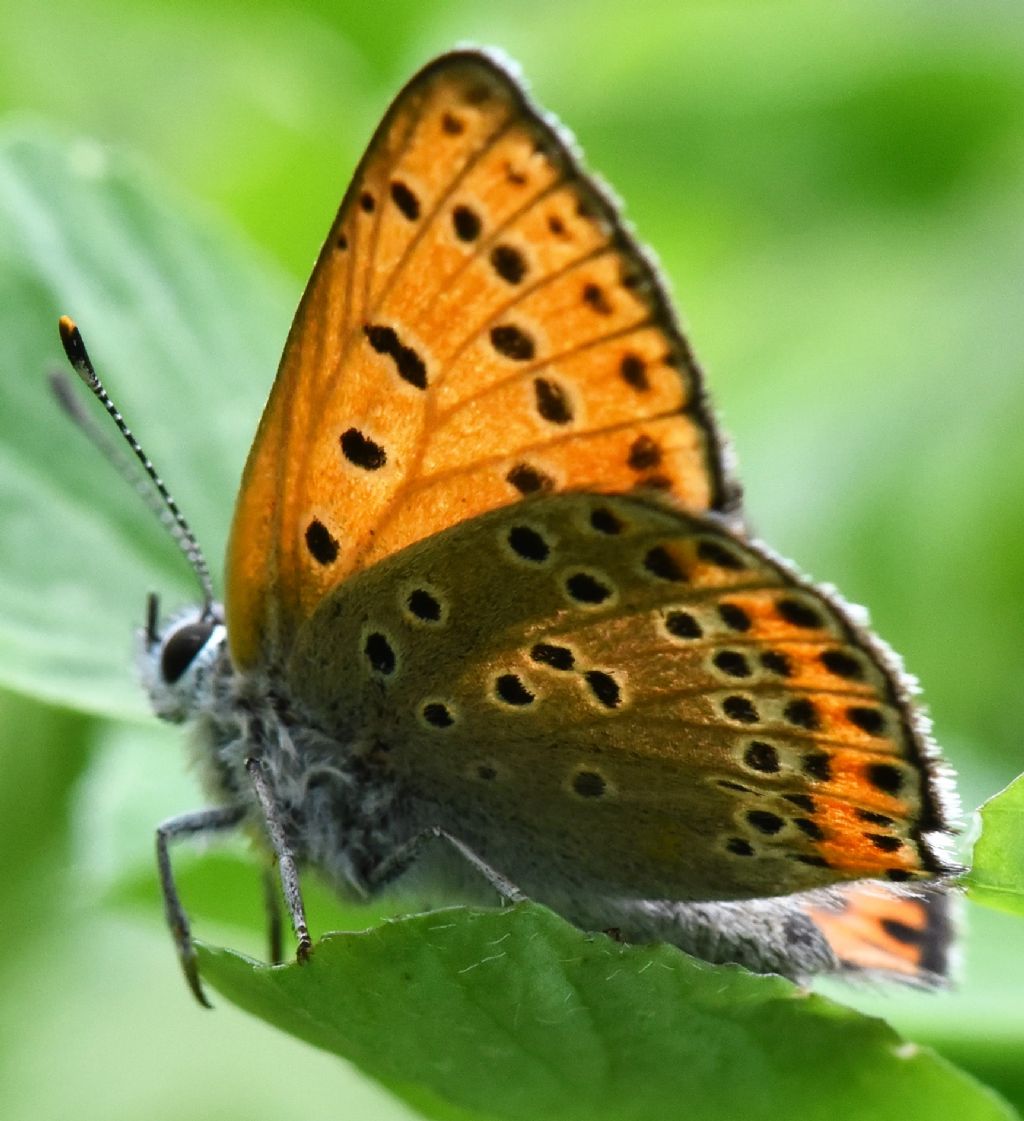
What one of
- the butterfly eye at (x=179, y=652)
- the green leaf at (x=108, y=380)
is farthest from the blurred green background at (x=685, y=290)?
the butterfly eye at (x=179, y=652)

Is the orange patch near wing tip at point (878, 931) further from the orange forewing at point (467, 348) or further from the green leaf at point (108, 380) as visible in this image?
the green leaf at point (108, 380)

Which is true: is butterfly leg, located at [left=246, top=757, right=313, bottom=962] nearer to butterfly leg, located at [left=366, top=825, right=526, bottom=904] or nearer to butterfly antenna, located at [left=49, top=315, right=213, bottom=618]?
butterfly leg, located at [left=366, top=825, right=526, bottom=904]

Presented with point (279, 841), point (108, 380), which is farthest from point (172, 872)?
point (108, 380)

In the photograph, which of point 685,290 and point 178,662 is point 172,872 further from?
point 685,290

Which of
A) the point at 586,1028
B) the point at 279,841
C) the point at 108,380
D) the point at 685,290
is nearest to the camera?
the point at 586,1028

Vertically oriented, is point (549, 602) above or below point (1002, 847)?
above

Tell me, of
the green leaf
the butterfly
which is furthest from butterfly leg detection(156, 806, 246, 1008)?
the green leaf
